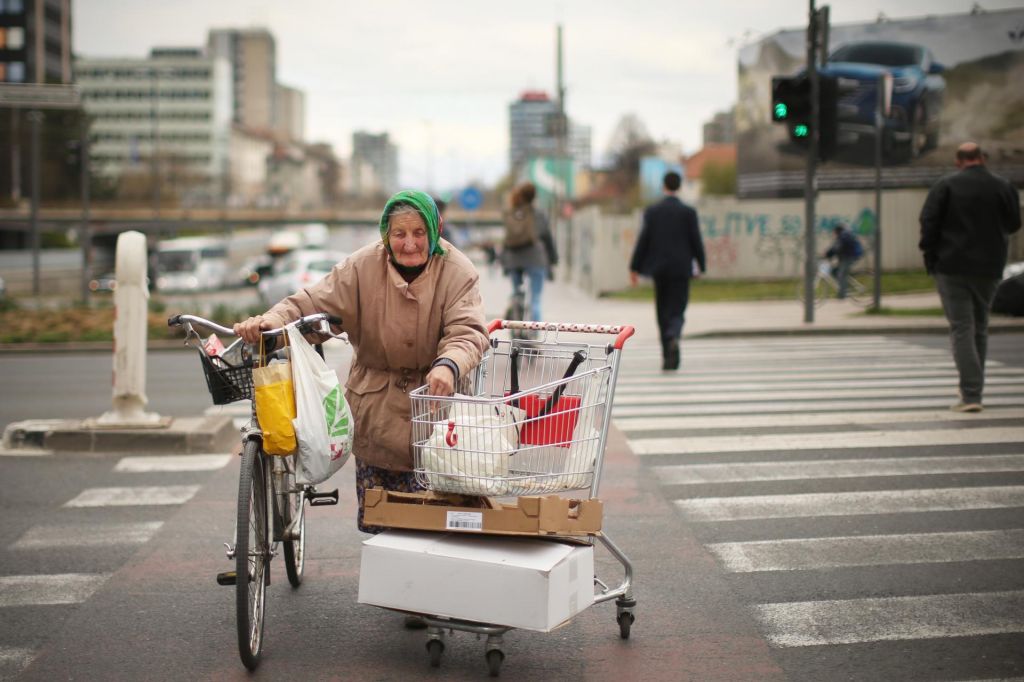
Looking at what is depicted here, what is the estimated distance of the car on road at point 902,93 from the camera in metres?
37.5

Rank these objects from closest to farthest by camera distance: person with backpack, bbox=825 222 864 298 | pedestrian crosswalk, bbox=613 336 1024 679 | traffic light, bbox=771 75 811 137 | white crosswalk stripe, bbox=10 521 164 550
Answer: pedestrian crosswalk, bbox=613 336 1024 679 < white crosswalk stripe, bbox=10 521 164 550 < traffic light, bbox=771 75 811 137 < person with backpack, bbox=825 222 864 298

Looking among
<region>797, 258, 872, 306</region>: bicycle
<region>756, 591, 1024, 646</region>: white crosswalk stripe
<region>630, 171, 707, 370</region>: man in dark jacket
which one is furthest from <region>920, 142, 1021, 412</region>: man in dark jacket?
<region>797, 258, 872, 306</region>: bicycle

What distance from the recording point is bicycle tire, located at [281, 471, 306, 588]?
190 inches

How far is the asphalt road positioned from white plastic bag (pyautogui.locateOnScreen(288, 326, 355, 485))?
0.80 meters

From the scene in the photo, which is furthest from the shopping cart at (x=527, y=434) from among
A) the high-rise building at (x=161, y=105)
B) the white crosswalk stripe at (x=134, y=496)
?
the high-rise building at (x=161, y=105)

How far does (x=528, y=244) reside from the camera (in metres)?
15.4

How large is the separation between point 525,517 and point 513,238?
437 inches

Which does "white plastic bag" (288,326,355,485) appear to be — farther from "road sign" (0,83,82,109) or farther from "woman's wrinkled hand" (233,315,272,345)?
"road sign" (0,83,82,109)

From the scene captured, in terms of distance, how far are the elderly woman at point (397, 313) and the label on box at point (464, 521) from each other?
0.43 metres

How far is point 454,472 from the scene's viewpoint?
14.3ft

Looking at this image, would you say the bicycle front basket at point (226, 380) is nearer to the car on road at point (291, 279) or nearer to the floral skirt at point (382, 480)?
the floral skirt at point (382, 480)

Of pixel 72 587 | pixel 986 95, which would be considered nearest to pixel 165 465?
pixel 72 587

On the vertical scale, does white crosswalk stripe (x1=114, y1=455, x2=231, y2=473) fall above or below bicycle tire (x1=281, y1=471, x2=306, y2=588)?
below

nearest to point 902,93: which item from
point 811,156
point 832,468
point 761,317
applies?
point 761,317
